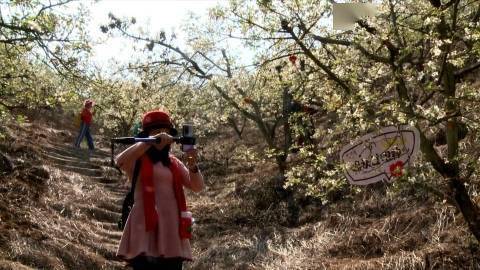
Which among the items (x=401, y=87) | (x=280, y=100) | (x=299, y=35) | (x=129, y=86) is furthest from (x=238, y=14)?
(x=129, y=86)

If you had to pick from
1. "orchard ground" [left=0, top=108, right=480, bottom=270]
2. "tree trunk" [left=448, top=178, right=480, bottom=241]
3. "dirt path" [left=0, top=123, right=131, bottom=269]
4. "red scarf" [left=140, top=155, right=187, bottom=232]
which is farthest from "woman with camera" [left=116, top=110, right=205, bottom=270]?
"dirt path" [left=0, top=123, right=131, bottom=269]

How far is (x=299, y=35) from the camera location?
7.01 m

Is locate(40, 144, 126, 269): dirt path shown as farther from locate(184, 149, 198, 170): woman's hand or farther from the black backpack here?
locate(184, 149, 198, 170): woman's hand

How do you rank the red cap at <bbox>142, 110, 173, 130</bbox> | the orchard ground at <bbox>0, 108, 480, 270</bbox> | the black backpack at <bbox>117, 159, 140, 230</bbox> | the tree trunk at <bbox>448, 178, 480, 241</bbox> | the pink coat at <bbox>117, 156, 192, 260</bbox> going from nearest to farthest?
the pink coat at <bbox>117, 156, 192, 260</bbox> < the black backpack at <bbox>117, 159, 140, 230</bbox> < the red cap at <bbox>142, 110, 173, 130</bbox> < the tree trunk at <bbox>448, 178, 480, 241</bbox> < the orchard ground at <bbox>0, 108, 480, 270</bbox>

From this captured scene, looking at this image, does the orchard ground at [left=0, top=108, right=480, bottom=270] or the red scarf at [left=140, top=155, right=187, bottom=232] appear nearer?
the red scarf at [left=140, top=155, right=187, bottom=232]

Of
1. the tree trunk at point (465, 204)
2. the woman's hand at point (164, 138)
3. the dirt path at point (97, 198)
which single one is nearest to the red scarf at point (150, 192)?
the woman's hand at point (164, 138)

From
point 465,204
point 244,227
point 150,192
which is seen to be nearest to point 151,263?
point 150,192

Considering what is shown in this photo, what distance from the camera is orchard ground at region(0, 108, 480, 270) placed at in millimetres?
6824

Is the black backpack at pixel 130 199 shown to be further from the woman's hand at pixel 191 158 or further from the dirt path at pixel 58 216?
the dirt path at pixel 58 216

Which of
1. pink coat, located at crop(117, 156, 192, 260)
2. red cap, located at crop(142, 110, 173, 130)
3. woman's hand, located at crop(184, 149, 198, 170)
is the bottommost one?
pink coat, located at crop(117, 156, 192, 260)

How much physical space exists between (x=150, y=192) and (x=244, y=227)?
21.2 ft

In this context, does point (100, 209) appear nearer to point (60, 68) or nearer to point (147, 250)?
point (60, 68)

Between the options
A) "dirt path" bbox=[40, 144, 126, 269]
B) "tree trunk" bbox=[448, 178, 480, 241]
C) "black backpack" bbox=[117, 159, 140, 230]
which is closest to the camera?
"black backpack" bbox=[117, 159, 140, 230]

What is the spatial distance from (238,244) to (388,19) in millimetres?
4843
